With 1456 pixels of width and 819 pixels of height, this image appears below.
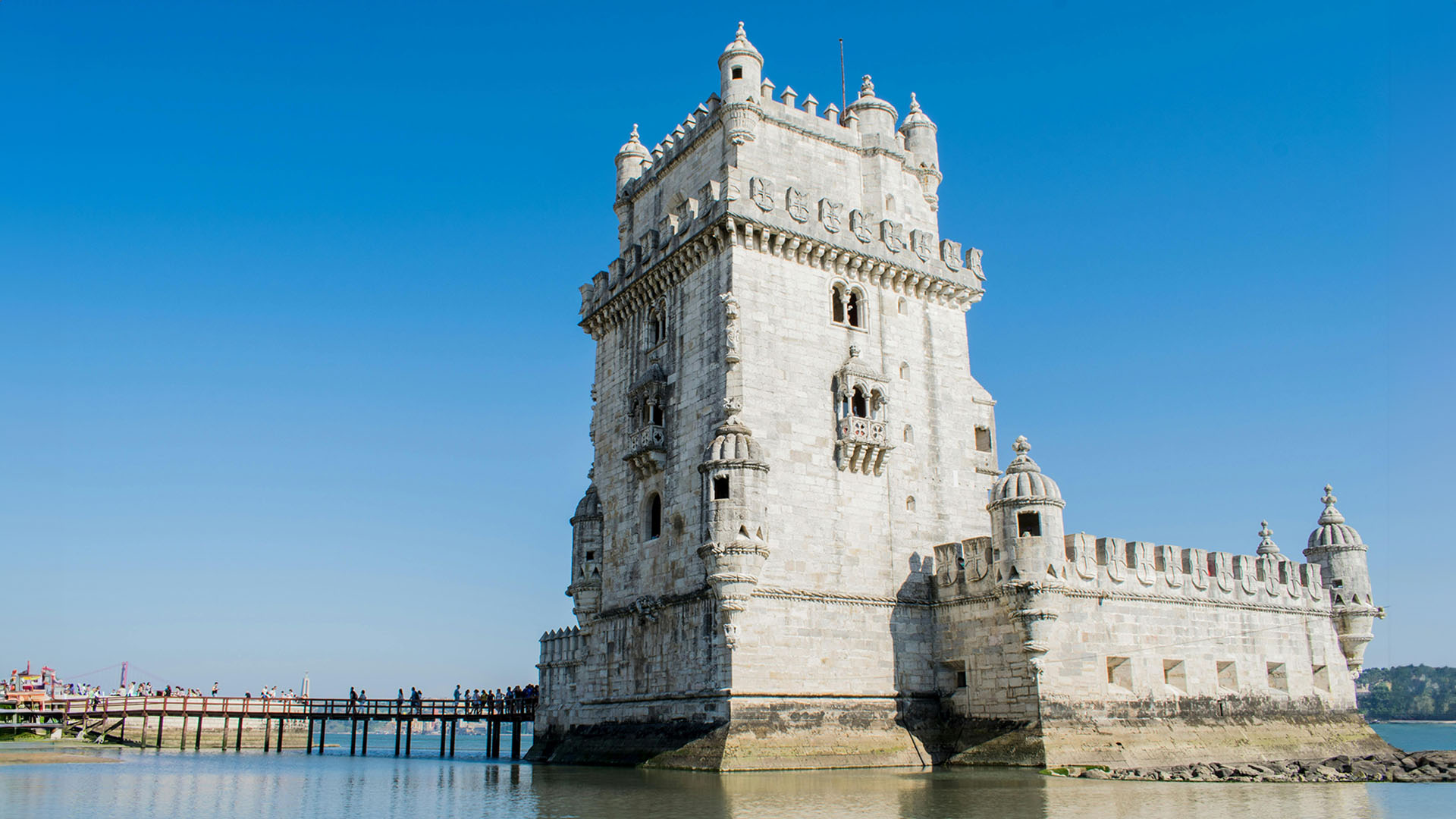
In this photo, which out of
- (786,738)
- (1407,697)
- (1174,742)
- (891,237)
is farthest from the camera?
(1407,697)

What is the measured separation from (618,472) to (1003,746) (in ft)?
47.5

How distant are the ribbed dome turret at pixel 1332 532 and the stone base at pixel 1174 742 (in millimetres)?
5499

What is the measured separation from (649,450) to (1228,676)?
18485 millimetres

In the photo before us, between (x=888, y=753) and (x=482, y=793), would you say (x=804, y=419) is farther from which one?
(x=482, y=793)

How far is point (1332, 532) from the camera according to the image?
36.7 meters

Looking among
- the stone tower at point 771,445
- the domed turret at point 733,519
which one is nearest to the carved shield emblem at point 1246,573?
the stone tower at point 771,445

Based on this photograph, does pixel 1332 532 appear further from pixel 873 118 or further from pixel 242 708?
pixel 242 708

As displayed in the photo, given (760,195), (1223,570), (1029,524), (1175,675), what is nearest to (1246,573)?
(1223,570)

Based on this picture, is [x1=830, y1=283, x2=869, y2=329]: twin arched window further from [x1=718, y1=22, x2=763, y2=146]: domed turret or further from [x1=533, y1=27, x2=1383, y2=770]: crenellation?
[x1=718, y1=22, x2=763, y2=146]: domed turret

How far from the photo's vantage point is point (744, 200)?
31797 millimetres

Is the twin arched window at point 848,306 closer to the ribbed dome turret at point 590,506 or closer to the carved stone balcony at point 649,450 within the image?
the carved stone balcony at point 649,450

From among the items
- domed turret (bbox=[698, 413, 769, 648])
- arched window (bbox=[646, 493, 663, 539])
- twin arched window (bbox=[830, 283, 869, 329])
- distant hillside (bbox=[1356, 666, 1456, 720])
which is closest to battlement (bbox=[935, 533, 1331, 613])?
domed turret (bbox=[698, 413, 769, 648])

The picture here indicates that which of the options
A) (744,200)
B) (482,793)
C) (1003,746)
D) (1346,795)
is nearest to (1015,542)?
(1003,746)

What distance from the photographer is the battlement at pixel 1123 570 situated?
94.6ft
